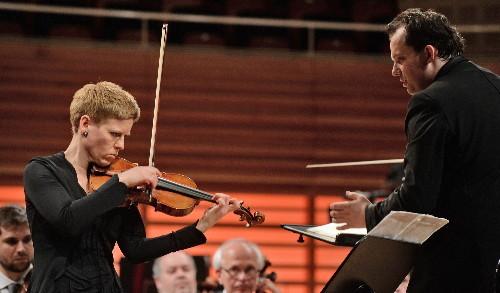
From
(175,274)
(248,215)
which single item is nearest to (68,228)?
(248,215)

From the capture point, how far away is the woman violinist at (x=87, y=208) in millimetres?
2393

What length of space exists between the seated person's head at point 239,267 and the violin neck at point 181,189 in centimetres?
170

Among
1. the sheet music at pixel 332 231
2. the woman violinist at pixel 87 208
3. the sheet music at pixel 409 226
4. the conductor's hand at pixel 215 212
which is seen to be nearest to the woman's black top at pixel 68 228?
the woman violinist at pixel 87 208

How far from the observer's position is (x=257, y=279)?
4551mm

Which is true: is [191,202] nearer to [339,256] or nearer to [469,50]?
[339,256]

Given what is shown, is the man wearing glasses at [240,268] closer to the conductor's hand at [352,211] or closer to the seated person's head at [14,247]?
the seated person's head at [14,247]

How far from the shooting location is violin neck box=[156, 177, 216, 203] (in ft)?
8.60

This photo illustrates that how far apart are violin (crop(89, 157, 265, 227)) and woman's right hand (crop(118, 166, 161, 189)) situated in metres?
0.08

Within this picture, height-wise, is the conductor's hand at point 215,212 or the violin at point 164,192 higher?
the violin at point 164,192

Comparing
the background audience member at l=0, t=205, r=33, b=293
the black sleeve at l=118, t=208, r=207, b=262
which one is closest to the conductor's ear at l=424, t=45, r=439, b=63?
the black sleeve at l=118, t=208, r=207, b=262

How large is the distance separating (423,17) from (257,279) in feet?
7.92

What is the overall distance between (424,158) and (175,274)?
8.66 feet

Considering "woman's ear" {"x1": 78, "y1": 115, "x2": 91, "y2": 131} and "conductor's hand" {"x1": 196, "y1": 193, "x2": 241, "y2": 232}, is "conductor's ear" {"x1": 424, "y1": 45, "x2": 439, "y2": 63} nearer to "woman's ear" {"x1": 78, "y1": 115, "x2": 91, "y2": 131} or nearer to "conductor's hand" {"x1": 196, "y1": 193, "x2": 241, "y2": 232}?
"conductor's hand" {"x1": 196, "y1": 193, "x2": 241, "y2": 232}

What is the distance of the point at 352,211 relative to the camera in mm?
2400
